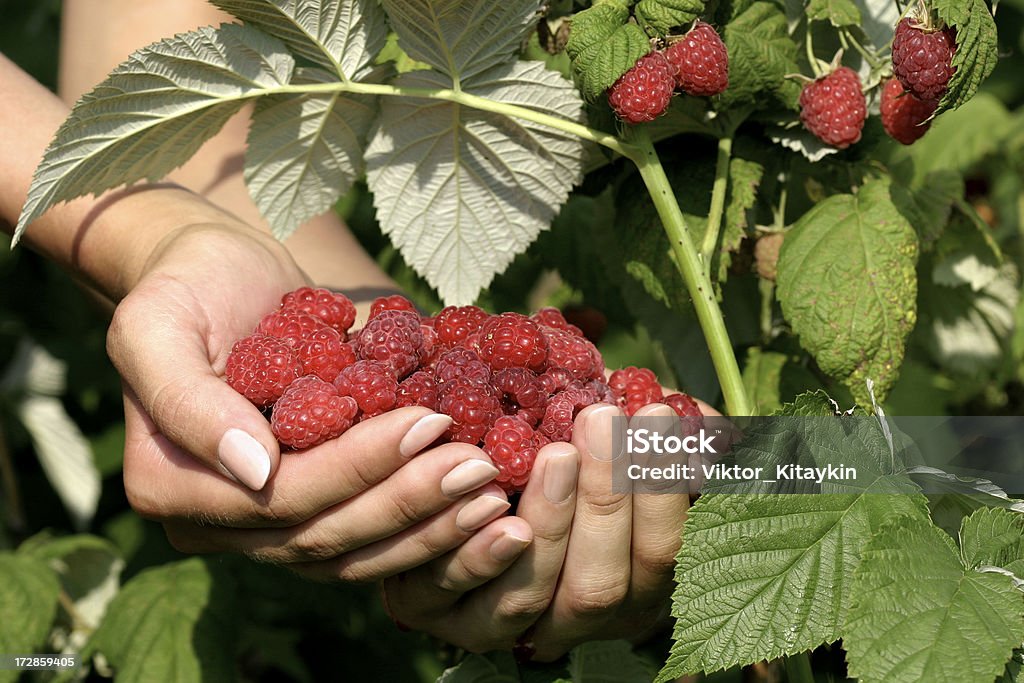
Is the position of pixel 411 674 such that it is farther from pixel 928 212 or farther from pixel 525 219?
pixel 928 212

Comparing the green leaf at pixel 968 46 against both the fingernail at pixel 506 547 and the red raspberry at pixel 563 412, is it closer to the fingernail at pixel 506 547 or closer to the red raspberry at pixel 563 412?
the red raspberry at pixel 563 412

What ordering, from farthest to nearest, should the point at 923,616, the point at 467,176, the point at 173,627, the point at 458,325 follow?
the point at 173,627, the point at 467,176, the point at 458,325, the point at 923,616

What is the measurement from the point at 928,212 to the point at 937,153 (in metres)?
0.79

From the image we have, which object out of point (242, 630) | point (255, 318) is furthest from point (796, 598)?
point (242, 630)

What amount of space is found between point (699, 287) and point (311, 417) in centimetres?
41

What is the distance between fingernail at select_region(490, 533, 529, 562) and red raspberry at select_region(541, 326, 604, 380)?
7.9 inches

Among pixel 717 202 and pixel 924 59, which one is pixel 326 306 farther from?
pixel 924 59

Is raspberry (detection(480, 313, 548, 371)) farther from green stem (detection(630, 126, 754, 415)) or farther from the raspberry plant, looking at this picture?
green stem (detection(630, 126, 754, 415))

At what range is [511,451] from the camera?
39.4 inches

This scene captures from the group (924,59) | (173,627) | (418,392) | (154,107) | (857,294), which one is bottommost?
(173,627)

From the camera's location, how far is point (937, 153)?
1.99m

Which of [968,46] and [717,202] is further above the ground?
[968,46]

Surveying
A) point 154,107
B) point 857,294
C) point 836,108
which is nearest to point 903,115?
point 836,108

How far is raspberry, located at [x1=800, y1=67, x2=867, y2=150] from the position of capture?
106 cm
